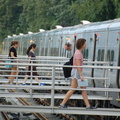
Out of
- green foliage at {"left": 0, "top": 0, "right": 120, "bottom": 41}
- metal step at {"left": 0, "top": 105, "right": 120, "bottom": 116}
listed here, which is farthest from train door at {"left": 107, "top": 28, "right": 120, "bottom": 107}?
green foliage at {"left": 0, "top": 0, "right": 120, "bottom": 41}

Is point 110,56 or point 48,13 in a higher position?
point 48,13

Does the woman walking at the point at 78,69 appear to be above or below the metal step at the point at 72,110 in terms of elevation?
above

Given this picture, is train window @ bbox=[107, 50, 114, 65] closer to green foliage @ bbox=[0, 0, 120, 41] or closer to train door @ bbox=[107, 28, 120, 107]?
train door @ bbox=[107, 28, 120, 107]

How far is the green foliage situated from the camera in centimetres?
4622

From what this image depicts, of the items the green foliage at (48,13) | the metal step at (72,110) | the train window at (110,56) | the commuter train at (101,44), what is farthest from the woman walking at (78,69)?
the green foliage at (48,13)

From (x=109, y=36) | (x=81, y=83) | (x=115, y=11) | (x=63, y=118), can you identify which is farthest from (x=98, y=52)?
(x=115, y=11)

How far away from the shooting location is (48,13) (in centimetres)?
6994

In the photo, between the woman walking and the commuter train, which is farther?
the commuter train

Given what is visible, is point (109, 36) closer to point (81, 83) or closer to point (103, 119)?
point (103, 119)

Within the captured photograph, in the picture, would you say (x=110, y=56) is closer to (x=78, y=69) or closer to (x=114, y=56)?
(x=114, y=56)

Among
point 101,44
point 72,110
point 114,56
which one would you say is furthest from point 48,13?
point 72,110

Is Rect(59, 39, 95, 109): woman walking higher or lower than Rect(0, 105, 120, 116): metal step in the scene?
higher

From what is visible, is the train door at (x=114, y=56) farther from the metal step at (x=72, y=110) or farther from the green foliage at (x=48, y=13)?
the green foliage at (x=48, y=13)

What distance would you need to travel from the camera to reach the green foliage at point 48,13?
1820 inches
